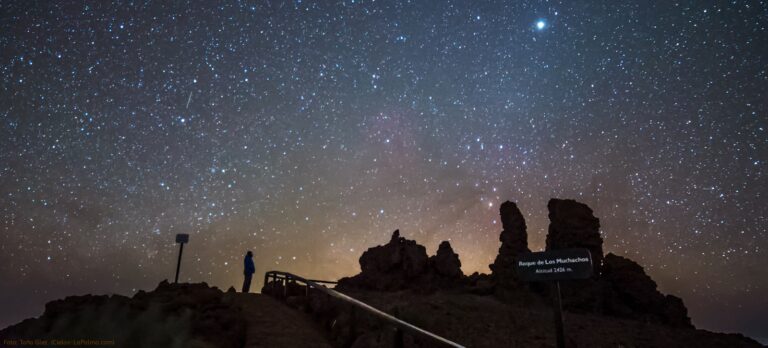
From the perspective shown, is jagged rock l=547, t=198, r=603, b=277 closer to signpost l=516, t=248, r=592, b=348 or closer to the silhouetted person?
signpost l=516, t=248, r=592, b=348

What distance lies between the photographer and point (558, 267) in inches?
391

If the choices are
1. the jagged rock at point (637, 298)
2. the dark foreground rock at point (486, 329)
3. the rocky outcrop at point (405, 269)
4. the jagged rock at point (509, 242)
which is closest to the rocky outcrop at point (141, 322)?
the dark foreground rock at point (486, 329)

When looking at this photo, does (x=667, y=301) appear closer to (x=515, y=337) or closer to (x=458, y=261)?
(x=458, y=261)

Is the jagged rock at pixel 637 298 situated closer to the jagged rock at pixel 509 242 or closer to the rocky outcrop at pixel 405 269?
the jagged rock at pixel 509 242

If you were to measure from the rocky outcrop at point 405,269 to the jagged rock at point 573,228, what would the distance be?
8486 millimetres

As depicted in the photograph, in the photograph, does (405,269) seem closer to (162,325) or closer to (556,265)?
(556,265)

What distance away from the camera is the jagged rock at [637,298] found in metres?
24.5

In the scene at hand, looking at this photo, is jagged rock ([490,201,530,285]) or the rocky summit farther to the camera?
jagged rock ([490,201,530,285])

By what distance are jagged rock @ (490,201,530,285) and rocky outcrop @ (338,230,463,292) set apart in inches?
131

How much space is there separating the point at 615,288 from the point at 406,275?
1530cm

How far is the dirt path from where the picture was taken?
28.2ft

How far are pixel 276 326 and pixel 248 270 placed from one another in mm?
8352

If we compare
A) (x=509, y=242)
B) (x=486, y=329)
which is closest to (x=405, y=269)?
(x=509, y=242)

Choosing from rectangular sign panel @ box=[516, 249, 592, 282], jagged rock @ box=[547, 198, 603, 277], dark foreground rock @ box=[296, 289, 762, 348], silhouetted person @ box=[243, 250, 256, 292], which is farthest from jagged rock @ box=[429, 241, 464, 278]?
rectangular sign panel @ box=[516, 249, 592, 282]
